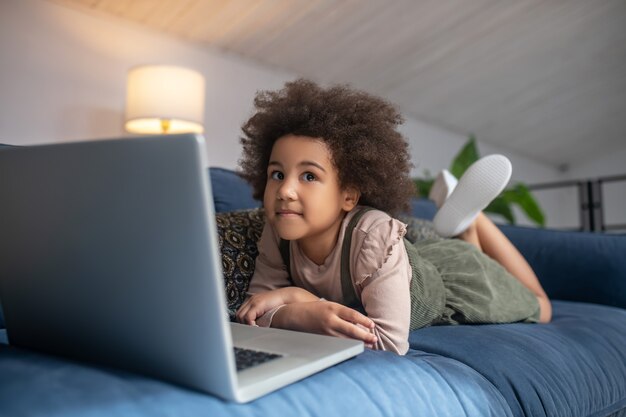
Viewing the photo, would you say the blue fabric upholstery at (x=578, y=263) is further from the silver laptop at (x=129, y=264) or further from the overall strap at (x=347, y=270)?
the silver laptop at (x=129, y=264)

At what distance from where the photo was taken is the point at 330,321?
870 millimetres

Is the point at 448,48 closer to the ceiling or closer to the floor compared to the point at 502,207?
closer to the ceiling

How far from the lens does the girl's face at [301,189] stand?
101cm

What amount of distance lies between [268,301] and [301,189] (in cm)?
19

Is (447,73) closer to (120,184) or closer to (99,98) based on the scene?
(99,98)

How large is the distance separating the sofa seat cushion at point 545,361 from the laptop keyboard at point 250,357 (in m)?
0.44

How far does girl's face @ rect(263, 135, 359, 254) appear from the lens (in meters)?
1.01

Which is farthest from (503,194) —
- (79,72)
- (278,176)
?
(278,176)

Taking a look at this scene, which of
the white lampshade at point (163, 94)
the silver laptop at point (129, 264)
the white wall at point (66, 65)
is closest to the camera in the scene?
the silver laptop at point (129, 264)

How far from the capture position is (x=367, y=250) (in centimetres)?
100

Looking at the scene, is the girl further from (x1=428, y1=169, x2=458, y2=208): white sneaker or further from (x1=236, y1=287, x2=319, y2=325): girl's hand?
(x1=428, y1=169, x2=458, y2=208): white sneaker

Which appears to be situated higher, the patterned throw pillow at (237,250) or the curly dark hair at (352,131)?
the curly dark hair at (352,131)

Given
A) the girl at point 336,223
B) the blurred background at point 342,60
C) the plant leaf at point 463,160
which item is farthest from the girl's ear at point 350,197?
the plant leaf at point 463,160

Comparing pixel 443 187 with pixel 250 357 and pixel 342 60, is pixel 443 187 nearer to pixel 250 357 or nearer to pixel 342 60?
pixel 250 357
